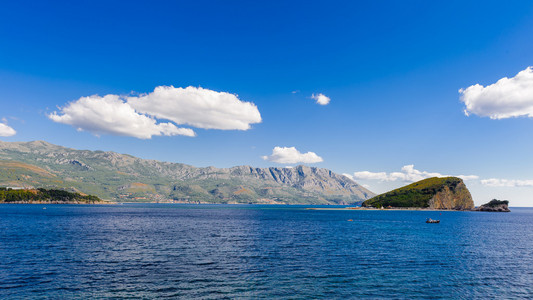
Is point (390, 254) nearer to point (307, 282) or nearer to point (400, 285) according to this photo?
point (400, 285)

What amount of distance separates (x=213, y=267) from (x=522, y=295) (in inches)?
1881

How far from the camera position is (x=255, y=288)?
4359 cm

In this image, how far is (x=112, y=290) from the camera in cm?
4131

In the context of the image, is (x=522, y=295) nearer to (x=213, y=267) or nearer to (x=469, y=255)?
(x=469, y=255)

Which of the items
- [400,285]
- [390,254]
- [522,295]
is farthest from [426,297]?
[390,254]

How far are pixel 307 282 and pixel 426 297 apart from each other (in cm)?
1639

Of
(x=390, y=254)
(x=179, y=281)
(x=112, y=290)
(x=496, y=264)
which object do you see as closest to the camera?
(x=112, y=290)

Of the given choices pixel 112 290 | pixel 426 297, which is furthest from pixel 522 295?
pixel 112 290

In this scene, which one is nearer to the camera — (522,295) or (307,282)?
(522,295)

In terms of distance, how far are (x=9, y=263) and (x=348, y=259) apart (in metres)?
65.3

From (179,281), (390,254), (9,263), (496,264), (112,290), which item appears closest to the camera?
(112,290)

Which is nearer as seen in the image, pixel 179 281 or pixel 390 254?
pixel 179 281

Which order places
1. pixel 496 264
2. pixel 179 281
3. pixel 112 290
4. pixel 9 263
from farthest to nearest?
pixel 496 264, pixel 9 263, pixel 179 281, pixel 112 290

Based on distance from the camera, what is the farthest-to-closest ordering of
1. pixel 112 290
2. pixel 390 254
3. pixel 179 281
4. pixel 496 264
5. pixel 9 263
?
1. pixel 390 254
2. pixel 496 264
3. pixel 9 263
4. pixel 179 281
5. pixel 112 290
